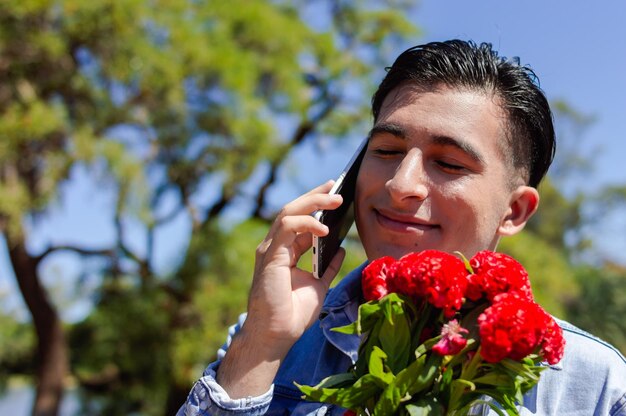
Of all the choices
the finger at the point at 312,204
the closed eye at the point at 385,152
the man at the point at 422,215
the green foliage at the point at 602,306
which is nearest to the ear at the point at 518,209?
the man at the point at 422,215

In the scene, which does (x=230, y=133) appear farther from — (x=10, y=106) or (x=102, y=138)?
(x=10, y=106)

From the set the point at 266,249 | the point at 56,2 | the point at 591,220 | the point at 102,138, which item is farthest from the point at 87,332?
the point at 591,220

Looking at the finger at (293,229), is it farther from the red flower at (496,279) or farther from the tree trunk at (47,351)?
the tree trunk at (47,351)

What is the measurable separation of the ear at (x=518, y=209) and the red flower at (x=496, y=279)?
43cm

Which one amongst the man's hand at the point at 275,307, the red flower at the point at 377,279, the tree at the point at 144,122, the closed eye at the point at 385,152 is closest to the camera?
the red flower at the point at 377,279

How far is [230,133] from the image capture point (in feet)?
23.1

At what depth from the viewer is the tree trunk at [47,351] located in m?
7.24

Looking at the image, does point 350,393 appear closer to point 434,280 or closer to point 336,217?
point 434,280

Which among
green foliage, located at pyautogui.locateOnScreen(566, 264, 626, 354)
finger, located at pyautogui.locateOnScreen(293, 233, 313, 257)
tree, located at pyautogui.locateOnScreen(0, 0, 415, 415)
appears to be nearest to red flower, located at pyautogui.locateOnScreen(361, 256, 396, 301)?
finger, located at pyautogui.locateOnScreen(293, 233, 313, 257)

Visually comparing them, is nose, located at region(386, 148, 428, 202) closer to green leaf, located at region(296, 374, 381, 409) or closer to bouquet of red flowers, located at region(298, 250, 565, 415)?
bouquet of red flowers, located at region(298, 250, 565, 415)

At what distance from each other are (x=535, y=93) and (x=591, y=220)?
2198 cm

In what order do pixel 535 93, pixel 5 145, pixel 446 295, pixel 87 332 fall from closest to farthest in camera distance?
pixel 446 295 → pixel 535 93 → pixel 5 145 → pixel 87 332

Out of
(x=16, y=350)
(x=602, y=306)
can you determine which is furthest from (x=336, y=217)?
(x=602, y=306)

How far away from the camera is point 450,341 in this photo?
971 mm
